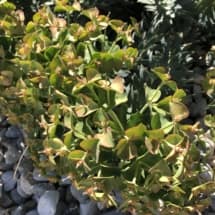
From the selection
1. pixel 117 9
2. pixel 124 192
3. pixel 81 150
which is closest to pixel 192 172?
pixel 124 192

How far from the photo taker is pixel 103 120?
1625 mm

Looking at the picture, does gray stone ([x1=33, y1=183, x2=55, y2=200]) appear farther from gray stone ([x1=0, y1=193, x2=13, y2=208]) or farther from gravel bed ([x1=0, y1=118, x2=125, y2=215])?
gray stone ([x1=0, y1=193, x2=13, y2=208])

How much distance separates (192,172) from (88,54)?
1.50 ft

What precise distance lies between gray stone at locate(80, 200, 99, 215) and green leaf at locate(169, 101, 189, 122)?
53 centimetres

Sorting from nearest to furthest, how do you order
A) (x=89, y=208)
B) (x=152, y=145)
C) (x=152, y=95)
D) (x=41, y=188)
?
(x=152, y=145), (x=152, y=95), (x=89, y=208), (x=41, y=188)

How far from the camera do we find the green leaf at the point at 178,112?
160cm

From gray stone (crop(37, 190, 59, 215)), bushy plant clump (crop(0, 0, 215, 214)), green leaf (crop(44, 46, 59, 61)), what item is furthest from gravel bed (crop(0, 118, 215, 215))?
green leaf (crop(44, 46, 59, 61))

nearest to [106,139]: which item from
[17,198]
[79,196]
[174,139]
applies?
[174,139]

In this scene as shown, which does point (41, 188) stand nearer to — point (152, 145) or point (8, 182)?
point (8, 182)

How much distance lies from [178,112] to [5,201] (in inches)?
33.7

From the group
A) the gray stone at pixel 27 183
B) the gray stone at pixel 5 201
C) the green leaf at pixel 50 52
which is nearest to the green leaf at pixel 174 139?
the green leaf at pixel 50 52

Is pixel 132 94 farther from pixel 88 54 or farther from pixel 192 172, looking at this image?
pixel 192 172

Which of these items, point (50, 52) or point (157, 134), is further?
point (50, 52)

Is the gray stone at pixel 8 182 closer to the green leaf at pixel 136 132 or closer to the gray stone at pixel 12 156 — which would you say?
the gray stone at pixel 12 156
